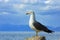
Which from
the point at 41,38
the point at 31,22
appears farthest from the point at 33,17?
the point at 41,38

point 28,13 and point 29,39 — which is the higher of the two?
point 28,13

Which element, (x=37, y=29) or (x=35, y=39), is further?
(x=37, y=29)

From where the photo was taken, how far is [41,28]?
53.9ft

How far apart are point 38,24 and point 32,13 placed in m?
1.03

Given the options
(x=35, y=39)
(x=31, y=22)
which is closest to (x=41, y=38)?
(x=35, y=39)

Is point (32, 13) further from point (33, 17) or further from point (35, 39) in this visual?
point (35, 39)

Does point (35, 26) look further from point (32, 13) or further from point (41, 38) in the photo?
point (41, 38)

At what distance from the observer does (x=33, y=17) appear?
52.4ft

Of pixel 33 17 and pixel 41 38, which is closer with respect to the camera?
pixel 41 38

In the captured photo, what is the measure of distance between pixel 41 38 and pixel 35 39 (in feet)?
0.86

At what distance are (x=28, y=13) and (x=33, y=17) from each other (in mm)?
391

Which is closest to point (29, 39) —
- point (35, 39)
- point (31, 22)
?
point (35, 39)

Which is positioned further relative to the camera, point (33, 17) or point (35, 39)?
point (33, 17)

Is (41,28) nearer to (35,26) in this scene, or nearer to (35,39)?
(35,26)
